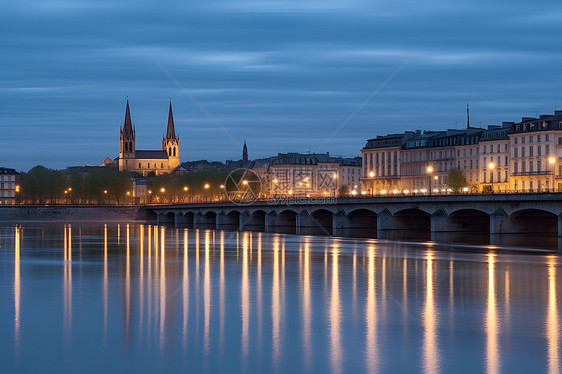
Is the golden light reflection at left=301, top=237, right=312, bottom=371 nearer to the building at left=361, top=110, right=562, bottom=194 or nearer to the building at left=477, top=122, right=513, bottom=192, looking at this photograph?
the building at left=361, top=110, right=562, bottom=194

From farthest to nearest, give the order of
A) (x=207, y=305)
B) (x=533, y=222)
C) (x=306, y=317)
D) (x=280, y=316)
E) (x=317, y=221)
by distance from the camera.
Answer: (x=317, y=221)
(x=533, y=222)
(x=207, y=305)
(x=280, y=316)
(x=306, y=317)

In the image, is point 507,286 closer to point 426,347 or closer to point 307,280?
point 307,280

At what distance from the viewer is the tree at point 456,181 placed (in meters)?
136

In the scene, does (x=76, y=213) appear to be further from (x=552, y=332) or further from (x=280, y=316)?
(x=552, y=332)

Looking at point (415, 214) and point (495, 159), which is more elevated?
point (495, 159)

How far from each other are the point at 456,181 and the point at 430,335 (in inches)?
4499

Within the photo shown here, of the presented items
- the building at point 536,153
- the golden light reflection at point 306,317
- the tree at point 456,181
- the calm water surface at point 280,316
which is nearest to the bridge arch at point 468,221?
the building at point 536,153

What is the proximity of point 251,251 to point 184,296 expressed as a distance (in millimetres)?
29700

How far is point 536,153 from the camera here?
406 ft

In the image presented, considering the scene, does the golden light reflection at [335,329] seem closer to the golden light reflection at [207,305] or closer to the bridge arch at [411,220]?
the golden light reflection at [207,305]

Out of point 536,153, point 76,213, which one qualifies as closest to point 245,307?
point 536,153

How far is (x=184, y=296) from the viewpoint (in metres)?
32.9

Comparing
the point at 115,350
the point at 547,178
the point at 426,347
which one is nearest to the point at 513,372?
the point at 426,347

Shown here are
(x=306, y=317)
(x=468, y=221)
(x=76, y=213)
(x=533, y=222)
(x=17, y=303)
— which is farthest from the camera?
(x=76, y=213)
